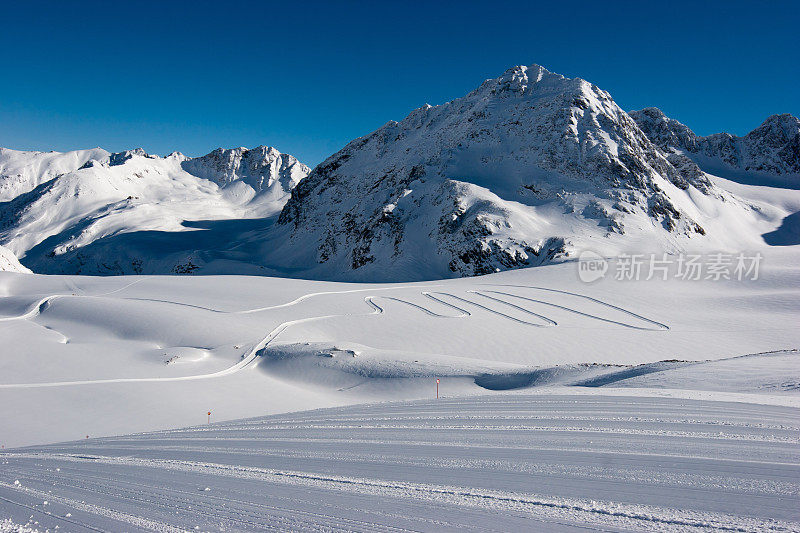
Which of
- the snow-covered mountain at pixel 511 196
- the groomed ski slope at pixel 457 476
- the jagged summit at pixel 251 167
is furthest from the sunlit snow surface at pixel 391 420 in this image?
the jagged summit at pixel 251 167

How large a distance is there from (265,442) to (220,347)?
12.7m

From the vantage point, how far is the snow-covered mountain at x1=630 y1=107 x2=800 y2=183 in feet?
320

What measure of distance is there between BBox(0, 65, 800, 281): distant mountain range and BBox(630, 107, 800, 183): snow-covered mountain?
35 cm

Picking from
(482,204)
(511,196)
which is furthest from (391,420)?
(511,196)

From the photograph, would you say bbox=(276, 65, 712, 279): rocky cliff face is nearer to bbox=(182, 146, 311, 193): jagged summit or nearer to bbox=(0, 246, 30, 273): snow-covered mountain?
bbox=(0, 246, 30, 273): snow-covered mountain

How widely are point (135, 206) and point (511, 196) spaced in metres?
109

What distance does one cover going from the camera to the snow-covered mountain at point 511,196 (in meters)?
50.0

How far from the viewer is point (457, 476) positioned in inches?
160

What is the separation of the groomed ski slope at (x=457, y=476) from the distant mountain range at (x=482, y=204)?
40.8 meters

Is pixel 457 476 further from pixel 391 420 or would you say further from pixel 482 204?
pixel 482 204

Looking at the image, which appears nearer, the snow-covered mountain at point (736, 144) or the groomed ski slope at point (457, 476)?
the groomed ski slope at point (457, 476)

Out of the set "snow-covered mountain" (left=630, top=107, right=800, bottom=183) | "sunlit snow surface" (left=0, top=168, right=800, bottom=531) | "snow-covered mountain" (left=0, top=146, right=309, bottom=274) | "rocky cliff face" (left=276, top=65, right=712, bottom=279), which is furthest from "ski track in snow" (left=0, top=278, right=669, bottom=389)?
"snow-covered mountain" (left=630, top=107, right=800, bottom=183)

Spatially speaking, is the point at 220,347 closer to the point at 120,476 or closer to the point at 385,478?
the point at 120,476

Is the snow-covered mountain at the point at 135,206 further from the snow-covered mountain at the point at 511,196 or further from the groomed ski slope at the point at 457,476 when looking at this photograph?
the groomed ski slope at the point at 457,476
